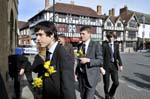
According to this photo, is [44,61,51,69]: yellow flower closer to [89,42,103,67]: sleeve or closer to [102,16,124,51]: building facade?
[89,42,103,67]: sleeve

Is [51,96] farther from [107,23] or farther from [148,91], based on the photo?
[107,23]

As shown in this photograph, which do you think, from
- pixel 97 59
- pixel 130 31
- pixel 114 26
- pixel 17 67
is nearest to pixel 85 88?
pixel 97 59

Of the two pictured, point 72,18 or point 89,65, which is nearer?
point 89,65

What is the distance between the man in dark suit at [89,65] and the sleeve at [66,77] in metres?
2.49

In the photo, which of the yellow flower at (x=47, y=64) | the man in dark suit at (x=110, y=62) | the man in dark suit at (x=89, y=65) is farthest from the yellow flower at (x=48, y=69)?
the man in dark suit at (x=110, y=62)

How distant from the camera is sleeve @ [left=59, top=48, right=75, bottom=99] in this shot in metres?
3.37

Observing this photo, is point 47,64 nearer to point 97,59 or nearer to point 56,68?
point 56,68

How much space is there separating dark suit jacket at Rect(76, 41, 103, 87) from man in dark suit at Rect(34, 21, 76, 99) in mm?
2487

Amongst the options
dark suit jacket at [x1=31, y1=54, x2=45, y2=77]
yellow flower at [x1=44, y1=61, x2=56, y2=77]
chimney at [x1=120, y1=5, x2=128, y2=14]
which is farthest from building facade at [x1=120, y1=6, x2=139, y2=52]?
yellow flower at [x1=44, y1=61, x2=56, y2=77]

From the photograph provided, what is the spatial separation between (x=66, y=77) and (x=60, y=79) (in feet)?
0.32

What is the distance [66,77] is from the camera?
134 inches

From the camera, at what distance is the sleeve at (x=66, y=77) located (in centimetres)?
337

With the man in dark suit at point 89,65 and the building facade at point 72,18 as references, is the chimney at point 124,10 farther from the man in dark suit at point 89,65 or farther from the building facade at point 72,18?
the man in dark suit at point 89,65

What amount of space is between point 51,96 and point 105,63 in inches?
192
